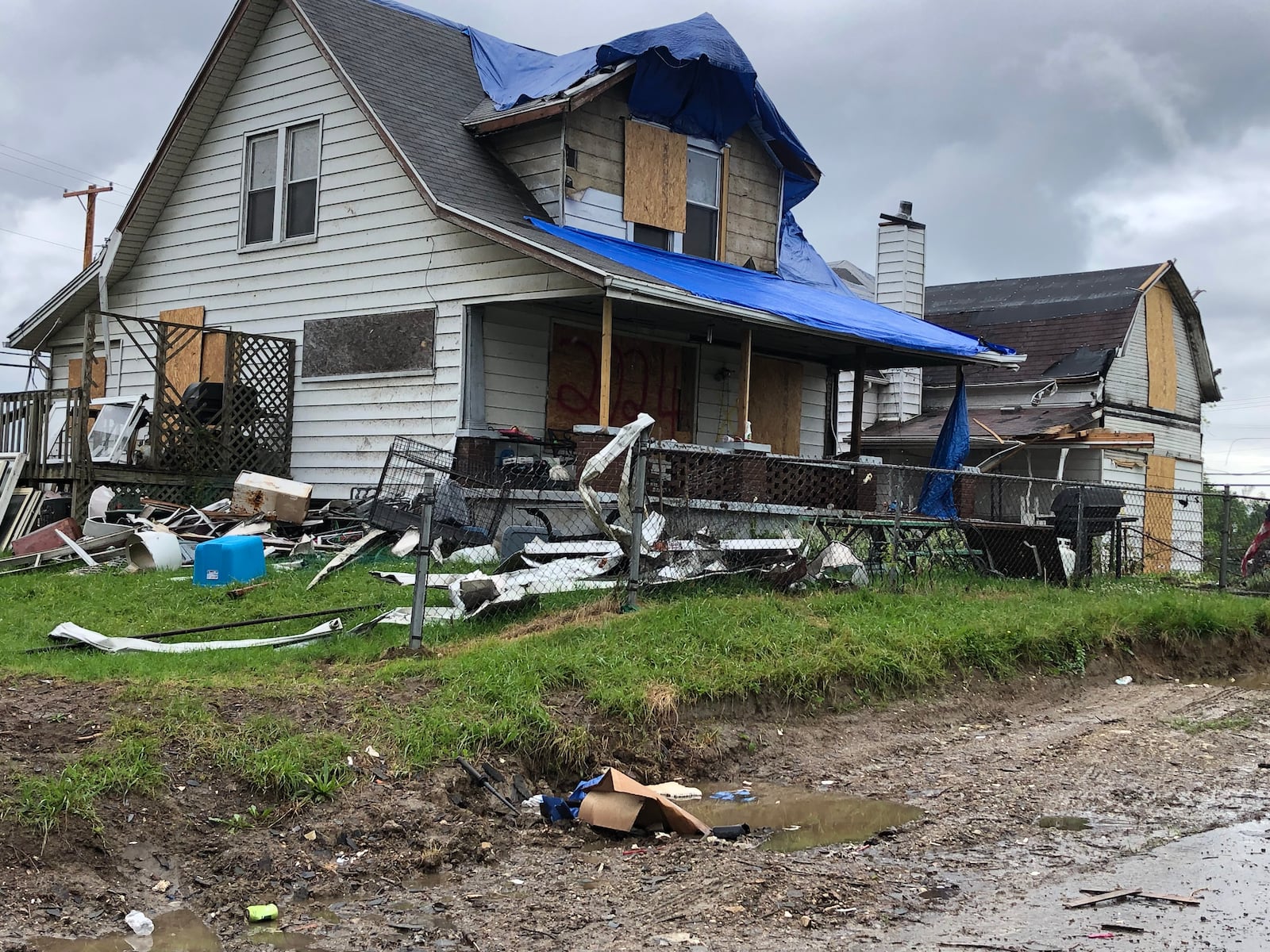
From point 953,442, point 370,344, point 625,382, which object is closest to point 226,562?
point 370,344

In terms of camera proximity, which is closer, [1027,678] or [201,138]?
[1027,678]

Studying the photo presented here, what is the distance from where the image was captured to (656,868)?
5.37m

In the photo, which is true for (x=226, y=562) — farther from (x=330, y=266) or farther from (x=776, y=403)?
(x=776, y=403)

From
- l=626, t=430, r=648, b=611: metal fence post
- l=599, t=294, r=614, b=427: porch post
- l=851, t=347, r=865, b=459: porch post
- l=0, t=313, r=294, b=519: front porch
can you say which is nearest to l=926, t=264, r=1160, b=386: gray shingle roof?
l=851, t=347, r=865, b=459: porch post

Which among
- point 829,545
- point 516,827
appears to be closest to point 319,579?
point 829,545

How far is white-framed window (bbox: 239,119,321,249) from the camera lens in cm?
1548

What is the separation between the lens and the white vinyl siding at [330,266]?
45.3 feet

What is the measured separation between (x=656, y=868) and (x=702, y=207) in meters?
12.2

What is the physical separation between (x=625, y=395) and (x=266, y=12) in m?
6.80

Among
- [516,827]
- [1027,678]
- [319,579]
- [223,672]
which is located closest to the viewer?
[516,827]

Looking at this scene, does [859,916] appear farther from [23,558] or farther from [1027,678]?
[23,558]

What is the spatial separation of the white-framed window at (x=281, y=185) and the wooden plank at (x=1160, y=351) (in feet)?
58.9

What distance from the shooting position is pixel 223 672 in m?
7.29

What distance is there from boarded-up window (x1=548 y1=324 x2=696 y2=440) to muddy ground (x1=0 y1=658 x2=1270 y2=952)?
797 centimetres
